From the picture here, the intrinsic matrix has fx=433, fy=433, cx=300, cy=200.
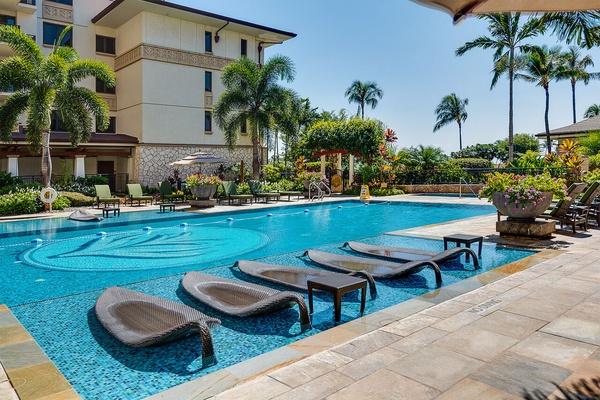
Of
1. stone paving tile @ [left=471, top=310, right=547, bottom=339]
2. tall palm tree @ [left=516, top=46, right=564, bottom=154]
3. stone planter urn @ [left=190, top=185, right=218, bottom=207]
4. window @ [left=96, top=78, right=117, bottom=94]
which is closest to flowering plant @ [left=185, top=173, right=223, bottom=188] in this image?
stone planter urn @ [left=190, top=185, right=218, bottom=207]

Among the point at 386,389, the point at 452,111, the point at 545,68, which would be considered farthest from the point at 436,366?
the point at 452,111

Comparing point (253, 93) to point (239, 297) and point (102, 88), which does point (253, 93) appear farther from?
point (239, 297)

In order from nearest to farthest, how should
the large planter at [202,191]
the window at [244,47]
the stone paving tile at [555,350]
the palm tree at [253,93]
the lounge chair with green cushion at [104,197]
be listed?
the stone paving tile at [555,350] < the lounge chair with green cushion at [104,197] < the large planter at [202,191] < the palm tree at [253,93] < the window at [244,47]

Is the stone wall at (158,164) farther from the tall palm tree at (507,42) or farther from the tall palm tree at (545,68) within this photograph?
the tall palm tree at (545,68)

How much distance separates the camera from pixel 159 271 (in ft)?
25.3

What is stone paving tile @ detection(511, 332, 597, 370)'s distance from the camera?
10.9 ft

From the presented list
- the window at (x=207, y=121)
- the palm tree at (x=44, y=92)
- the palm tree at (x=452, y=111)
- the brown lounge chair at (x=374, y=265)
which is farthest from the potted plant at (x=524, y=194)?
the palm tree at (x=452, y=111)

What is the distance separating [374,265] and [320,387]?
4318 millimetres

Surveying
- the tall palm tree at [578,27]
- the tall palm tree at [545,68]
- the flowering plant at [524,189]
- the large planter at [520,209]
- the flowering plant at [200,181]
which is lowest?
the large planter at [520,209]

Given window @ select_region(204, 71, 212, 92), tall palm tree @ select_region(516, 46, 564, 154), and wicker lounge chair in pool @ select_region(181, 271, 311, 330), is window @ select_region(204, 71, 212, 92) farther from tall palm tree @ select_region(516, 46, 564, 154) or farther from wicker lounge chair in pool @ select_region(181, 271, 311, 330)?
wicker lounge chair in pool @ select_region(181, 271, 311, 330)

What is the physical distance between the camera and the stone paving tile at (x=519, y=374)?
115 inches

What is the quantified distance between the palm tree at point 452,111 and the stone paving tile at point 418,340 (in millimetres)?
58425

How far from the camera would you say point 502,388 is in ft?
9.53

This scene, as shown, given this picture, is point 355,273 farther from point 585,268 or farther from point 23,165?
point 23,165
